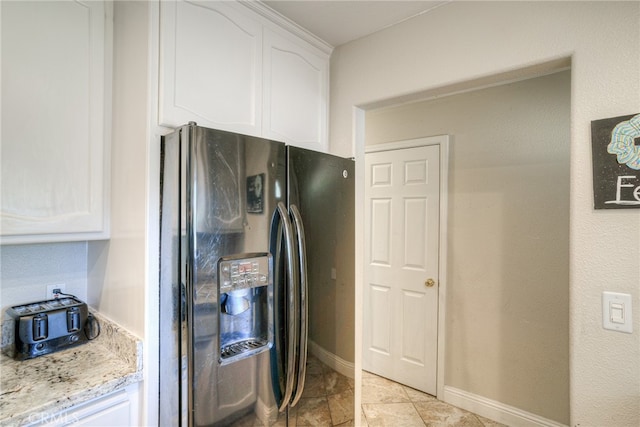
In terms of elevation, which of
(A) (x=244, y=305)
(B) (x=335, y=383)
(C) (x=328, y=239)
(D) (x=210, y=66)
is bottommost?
(B) (x=335, y=383)

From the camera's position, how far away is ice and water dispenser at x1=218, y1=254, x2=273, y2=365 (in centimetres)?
111

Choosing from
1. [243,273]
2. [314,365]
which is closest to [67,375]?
[243,273]

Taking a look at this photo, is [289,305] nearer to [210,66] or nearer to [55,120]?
[210,66]

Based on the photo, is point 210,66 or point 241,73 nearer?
point 210,66

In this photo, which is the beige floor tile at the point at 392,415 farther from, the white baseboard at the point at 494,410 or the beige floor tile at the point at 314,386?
the beige floor tile at the point at 314,386

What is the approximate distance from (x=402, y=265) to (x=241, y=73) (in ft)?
6.56

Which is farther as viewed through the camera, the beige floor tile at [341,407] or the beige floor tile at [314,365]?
the beige floor tile at [341,407]

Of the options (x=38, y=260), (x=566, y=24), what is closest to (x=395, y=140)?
(x=566, y=24)

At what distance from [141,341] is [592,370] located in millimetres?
1634

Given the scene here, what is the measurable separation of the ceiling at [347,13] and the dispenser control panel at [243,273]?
1.19m

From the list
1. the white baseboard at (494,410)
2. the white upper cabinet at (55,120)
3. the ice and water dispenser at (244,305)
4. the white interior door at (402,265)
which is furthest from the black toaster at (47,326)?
the white baseboard at (494,410)

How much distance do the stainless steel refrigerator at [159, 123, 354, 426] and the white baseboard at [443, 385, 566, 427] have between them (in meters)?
1.74

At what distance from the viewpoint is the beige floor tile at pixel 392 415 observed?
2.24 meters

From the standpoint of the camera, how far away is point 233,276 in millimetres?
1127
